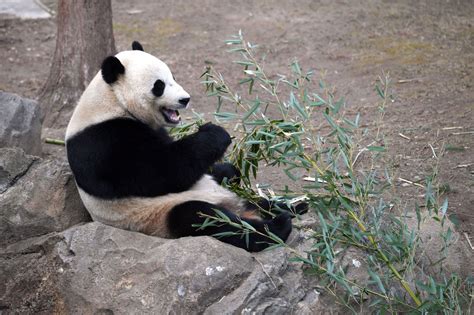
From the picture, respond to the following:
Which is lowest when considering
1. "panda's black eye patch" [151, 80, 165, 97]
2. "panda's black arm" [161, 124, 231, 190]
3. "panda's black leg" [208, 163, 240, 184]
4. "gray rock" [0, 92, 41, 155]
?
"gray rock" [0, 92, 41, 155]

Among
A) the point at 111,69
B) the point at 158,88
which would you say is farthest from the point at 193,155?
the point at 111,69

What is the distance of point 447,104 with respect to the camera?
7379 millimetres

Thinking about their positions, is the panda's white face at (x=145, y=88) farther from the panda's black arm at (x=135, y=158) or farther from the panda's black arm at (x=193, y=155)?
the panda's black arm at (x=193, y=155)

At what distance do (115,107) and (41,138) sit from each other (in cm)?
282

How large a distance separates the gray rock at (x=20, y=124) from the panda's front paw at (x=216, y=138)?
7.71ft

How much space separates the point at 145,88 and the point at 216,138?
560mm

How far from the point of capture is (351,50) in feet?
30.9

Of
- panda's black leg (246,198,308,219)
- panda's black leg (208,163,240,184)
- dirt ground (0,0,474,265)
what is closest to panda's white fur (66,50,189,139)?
panda's black leg (208,163,240,184)

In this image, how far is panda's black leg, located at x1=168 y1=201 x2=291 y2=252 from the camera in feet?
14.4

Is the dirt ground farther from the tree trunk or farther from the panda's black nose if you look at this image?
the panda's black nose

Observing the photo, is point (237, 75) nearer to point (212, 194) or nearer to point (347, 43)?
point (347, 43)

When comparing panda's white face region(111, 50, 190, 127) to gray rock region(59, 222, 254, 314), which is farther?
panda's white face region(111, 50, 190, 127)

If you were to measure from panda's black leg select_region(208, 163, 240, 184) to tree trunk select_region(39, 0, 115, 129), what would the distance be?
10.1 ft

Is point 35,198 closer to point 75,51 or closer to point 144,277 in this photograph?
point 144,277
